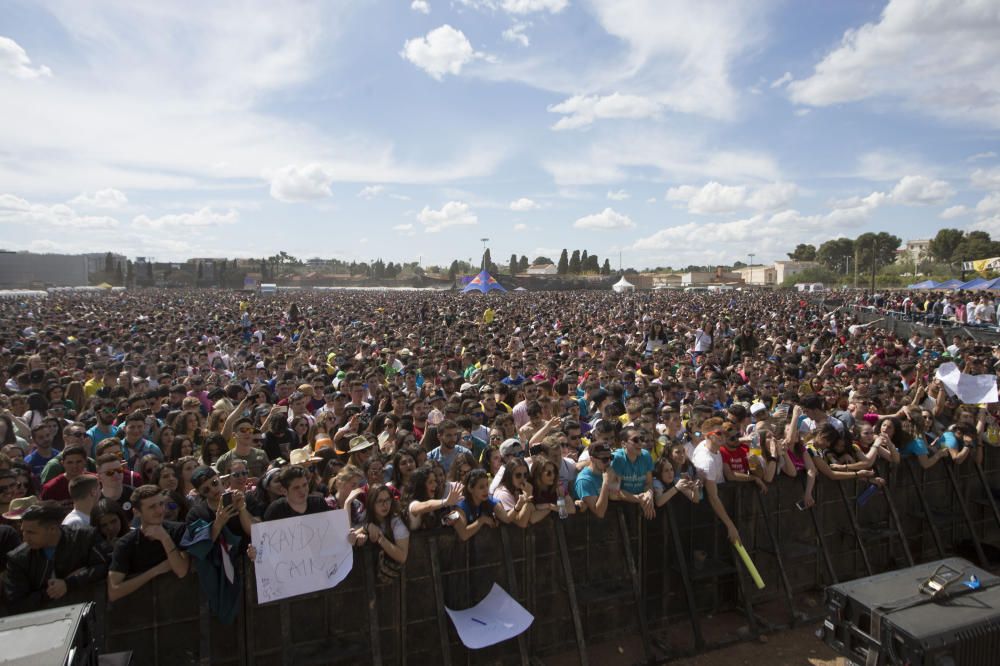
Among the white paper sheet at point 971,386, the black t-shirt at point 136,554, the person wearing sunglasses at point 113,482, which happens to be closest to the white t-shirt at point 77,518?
the person wearing sunglasses at point 113,482

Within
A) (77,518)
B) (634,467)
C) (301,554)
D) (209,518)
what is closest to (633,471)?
(634,467)

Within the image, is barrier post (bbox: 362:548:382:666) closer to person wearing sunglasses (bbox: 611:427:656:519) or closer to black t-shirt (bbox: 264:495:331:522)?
black t-shirt (bbox: 264:495:331:522)

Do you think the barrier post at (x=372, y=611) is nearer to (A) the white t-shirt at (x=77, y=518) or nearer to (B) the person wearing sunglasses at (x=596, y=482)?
(B) the person wearing sunglasses at (x=596, y=482)

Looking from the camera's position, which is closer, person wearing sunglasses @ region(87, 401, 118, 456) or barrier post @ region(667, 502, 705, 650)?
barrier post @ region(667, 502, 705, 650)

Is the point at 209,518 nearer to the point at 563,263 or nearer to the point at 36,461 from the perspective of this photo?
the point at 36,461

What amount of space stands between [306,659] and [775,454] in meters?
4.12

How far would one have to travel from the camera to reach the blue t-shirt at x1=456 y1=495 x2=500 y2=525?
4375 mm

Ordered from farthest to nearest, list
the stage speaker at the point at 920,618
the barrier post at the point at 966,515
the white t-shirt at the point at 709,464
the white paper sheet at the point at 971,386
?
the white paper sheet at the point at 971,386 → the barrier post at the point at 966,515 → the white t-shirt at the point at 709,464 → the stage speaker at the point at 920,618

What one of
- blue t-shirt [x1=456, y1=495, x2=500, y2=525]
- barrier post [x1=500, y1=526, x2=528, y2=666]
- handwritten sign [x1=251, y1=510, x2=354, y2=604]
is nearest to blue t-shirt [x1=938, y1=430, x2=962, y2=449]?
barrier post [x1=500, y1=526, x2=528, y2=666]

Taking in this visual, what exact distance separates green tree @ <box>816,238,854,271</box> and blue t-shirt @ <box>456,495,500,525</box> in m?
129

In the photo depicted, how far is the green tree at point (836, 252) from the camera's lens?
11806 cm

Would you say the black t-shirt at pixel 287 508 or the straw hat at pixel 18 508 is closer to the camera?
the straw hat at pixel 18 508

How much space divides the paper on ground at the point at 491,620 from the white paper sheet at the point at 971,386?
6.93 m

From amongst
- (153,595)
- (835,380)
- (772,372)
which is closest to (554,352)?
(772,372)
